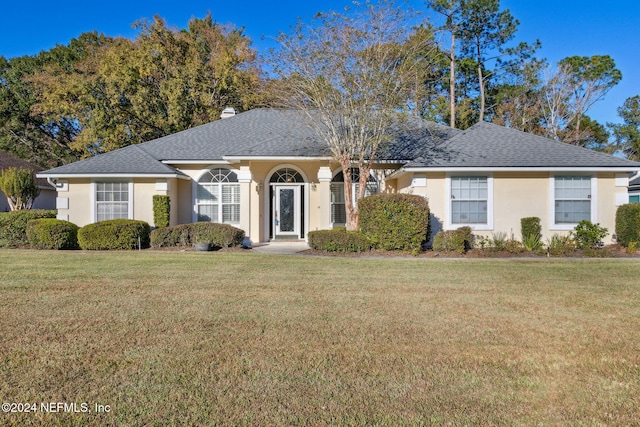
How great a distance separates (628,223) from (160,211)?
51.6ft

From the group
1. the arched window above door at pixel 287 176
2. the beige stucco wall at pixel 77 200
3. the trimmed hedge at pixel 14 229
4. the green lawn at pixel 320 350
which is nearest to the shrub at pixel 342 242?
the arched window above door at pixel 287 176

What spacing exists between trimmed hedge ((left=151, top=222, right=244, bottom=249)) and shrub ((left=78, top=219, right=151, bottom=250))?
657 mm

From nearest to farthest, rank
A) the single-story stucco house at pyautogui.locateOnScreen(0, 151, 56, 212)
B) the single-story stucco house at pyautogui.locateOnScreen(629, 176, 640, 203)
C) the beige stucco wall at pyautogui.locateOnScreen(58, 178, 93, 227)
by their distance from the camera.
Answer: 1. the beige stucco wall at pyautogui.locateOnScreen(58, 178, 93, 227)
2. the single-story stucco house at pyautogui.locateOnScreen(0, 151, 56, 212)
3. the single-story stucco house at pyautogui.locateOnScreen(629, 176, 640, 203)

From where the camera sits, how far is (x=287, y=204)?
57.8ft

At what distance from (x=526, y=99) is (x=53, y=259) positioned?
32.4m

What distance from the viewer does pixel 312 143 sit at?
1712cm

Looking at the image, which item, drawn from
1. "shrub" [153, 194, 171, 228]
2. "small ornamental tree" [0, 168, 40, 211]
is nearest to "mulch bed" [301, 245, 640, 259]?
"shrub" [153, 194, 171, 228]

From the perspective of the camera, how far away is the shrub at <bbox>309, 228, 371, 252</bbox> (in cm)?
1347

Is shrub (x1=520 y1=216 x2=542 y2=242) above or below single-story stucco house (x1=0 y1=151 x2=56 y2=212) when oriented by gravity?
below

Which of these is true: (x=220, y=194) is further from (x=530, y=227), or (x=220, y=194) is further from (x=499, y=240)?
(x=530, y=227)

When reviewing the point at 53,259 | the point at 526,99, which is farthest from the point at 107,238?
the point at 526,99

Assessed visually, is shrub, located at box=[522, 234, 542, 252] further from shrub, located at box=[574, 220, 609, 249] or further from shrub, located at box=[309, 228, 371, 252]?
shrub, located at box=[309, 228, 371, 252]

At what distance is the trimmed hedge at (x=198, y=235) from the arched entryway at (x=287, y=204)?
307 centimetres

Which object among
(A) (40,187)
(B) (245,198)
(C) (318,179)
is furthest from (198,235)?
(A) (40,187)
